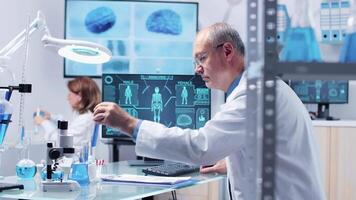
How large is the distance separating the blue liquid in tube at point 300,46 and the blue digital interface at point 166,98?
6.12 ft

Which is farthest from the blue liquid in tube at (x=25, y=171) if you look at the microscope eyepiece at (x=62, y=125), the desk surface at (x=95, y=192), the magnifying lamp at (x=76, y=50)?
the magnifying lamp at (x=76, y=50)

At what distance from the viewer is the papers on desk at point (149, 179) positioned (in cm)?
200

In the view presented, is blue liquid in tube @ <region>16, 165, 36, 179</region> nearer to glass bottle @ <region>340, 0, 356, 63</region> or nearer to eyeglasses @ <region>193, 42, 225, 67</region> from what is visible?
eyeglasses @ <region>193, 42, 225, 67</region>

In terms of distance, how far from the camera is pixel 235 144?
5.23 feet

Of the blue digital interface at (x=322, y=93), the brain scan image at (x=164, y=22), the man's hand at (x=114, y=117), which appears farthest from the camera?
the brain scan image at (x=164, y=22)

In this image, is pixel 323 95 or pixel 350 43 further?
pixel 323 95

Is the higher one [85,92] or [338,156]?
[85,92]

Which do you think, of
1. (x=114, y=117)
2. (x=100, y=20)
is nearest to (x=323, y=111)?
(x=100, y=20)

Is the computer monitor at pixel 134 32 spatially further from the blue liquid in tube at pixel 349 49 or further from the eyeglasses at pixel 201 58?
the blue liquid in tube at pixel 349 49

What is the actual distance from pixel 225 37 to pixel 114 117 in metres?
0.50

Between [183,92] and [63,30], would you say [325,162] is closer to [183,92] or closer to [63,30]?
[183,92]

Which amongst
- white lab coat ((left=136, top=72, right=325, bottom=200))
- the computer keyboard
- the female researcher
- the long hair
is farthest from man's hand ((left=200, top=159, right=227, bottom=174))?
the long hair

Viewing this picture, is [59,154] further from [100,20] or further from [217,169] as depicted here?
[100,20]

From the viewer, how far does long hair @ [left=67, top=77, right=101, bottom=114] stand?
168 inches
